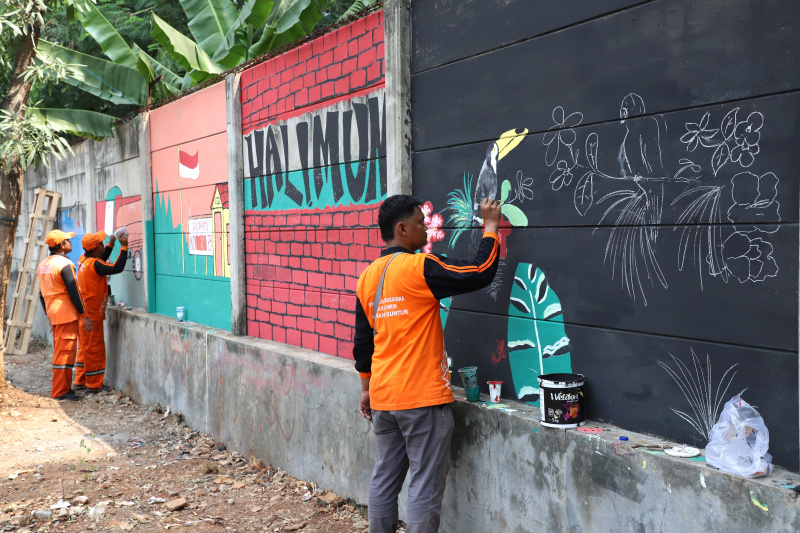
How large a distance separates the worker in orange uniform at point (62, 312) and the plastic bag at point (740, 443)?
8.25 m

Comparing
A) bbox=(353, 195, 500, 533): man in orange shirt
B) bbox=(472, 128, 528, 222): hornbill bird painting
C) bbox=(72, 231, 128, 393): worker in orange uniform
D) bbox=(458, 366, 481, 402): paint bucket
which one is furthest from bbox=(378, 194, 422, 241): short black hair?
bbox=(72, 231, 128, 393): worker in orange uniform

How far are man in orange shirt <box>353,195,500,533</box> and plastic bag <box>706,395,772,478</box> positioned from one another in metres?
1.23

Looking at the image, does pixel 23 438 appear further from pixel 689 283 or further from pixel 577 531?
pixel 689 283

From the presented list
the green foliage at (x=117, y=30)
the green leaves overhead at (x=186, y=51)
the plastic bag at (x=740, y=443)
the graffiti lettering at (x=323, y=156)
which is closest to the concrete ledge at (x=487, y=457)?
the plastic bag at (x=740, y=443)

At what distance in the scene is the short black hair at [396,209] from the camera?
361cm

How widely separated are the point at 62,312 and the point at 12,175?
1.83 meters

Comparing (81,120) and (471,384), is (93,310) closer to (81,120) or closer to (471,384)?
(81,120)

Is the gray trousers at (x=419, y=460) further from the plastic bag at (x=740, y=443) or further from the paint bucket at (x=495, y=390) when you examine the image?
the plastic bag at (x=740, y=443)

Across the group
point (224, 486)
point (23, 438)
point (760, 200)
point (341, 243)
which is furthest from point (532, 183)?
point (23, 438)

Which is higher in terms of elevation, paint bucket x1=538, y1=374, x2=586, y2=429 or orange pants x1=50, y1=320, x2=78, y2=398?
paint bucket x1=538, y1=374, x2=586, y2=429

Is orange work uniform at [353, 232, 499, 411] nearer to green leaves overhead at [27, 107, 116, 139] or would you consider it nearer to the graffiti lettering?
the graffiti lettering

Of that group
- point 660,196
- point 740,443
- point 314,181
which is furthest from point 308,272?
point 740,443

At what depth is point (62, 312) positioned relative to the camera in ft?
29.5

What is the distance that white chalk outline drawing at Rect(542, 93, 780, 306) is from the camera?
270 centimetres
